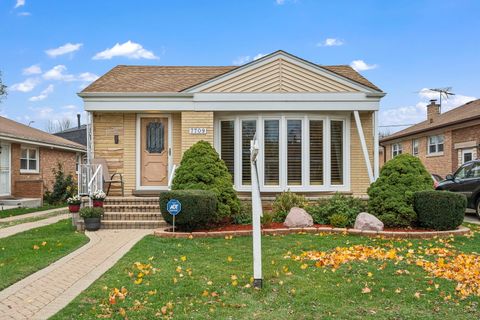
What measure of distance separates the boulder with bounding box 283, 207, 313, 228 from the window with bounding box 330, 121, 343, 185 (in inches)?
106

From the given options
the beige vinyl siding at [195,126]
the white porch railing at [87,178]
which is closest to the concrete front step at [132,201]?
the white porch railing at [87,178]

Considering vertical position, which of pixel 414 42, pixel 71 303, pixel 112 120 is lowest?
pixel 71 303

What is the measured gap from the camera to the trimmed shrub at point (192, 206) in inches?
331

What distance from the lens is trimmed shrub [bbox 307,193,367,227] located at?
9.34m

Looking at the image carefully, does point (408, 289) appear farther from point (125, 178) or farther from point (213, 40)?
point (213, 40)

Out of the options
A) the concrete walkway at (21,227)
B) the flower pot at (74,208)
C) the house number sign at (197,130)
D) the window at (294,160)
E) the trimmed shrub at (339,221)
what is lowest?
the concrete walkway at (21,227)

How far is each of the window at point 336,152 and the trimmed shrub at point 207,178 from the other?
10.6 feet

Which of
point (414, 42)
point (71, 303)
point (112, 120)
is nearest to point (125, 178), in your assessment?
point (112, 120)

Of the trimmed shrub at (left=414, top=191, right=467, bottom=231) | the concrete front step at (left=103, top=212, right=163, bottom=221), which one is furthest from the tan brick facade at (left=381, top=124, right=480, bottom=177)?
the concrete front step at (left=103, top=212, right=163, bottom=221)

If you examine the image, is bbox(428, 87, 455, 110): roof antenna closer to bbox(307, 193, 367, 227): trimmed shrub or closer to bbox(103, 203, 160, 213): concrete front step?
bbox(307, 193, 367, 227): trimmed shrub

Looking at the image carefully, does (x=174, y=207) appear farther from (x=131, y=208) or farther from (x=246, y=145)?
(x=246, y=145)

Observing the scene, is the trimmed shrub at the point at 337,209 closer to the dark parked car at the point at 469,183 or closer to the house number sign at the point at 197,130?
the house number sign at the point at 197,130

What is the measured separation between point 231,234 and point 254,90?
4434 mm

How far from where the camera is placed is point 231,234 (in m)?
8.41
